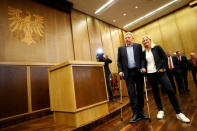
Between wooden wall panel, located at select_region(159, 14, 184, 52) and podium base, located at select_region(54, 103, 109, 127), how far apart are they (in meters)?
5.82

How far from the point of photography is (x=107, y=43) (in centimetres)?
625

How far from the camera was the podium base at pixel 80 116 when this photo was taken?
1.69 meters

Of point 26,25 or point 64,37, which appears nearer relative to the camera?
point 26,25

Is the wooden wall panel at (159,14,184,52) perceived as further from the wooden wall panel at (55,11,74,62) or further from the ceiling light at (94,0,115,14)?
the wooden wall panel at (55,11,74,62)

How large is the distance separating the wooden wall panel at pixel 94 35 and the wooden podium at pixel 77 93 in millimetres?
3295

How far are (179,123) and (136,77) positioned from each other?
789 millimetres

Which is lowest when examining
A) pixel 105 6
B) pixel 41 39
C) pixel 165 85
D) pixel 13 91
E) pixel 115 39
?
pixel 165 85

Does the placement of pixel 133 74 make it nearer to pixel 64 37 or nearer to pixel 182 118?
pixel 182 118

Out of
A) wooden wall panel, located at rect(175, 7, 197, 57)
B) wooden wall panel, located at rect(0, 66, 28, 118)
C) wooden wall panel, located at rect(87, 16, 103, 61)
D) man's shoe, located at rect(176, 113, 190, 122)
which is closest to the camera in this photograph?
man's shoe, located at rect(176, 113, 190, 122)

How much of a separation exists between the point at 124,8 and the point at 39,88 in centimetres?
477

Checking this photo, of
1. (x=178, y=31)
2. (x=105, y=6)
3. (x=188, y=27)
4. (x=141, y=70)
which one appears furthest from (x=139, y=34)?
(x=141, y=70)

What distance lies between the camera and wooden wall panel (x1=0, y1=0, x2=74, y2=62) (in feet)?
10.0

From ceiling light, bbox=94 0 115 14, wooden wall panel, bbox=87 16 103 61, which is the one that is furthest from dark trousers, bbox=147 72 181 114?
ceiling light, bbox=94 0 115 14

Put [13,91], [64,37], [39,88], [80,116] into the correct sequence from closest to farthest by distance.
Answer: [80,116], [13,91], [39,88], [64,37]
